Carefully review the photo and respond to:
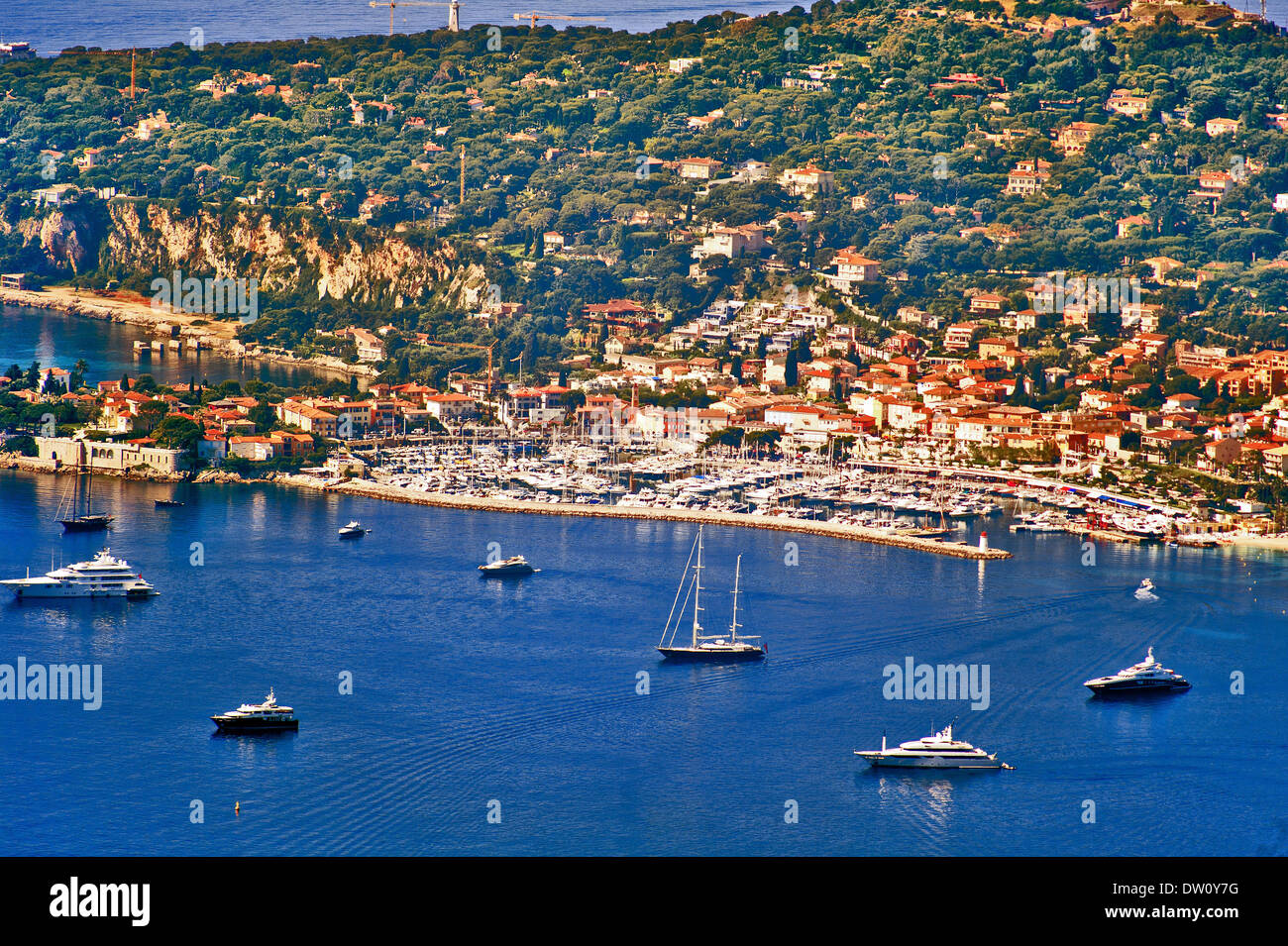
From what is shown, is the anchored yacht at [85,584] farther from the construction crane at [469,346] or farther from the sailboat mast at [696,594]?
the construction crane at [469,346]

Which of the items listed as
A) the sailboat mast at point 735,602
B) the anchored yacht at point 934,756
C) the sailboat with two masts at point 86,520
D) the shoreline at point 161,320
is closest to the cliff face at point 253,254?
the shoreline at point 161,320

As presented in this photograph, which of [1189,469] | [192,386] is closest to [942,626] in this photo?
[1189,469]

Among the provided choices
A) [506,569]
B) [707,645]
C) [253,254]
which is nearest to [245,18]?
[253,254]

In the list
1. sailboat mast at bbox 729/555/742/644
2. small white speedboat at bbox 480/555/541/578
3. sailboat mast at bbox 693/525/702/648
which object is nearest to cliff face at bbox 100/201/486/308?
small white speedboat at bbox 480/555/541/578

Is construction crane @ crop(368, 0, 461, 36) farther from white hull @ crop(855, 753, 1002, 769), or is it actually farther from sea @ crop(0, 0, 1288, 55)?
white hull @ crop(855, 753, 1002, 769)

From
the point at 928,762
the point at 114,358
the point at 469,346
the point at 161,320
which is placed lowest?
the point at 928,762

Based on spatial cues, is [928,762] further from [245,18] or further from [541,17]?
[245,18]
